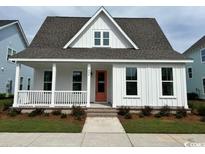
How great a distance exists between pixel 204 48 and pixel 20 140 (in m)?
21.8

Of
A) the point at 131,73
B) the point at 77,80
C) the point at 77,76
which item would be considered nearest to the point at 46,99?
the point at 77,80

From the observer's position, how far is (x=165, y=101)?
11.8 meters

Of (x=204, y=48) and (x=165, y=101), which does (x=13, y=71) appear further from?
(x=204, y=48)

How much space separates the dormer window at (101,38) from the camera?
13.6 m

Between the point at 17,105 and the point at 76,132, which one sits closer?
the point at 76,132

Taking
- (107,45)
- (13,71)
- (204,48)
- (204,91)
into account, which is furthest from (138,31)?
(13,71)

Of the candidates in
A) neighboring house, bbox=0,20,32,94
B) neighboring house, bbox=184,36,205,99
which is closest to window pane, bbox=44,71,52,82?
neighboring house, bbox=0,20,32,94

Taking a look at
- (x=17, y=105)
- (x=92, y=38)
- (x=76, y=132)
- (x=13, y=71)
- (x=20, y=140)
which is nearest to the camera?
(x=20, y=140)

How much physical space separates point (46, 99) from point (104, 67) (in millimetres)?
4738

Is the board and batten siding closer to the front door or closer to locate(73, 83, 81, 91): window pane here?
the front door

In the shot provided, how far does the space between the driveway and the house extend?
4.50 metres

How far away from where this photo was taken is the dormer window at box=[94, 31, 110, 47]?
13643 millimetres

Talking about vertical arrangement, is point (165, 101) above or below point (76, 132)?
above

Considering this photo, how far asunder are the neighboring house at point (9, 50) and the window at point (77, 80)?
9.17 meters
